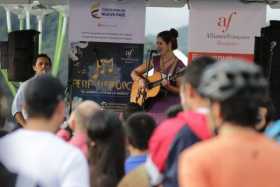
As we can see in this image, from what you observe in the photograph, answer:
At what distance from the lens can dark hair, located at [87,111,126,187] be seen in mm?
2979

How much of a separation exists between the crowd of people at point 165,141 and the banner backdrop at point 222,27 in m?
3.21

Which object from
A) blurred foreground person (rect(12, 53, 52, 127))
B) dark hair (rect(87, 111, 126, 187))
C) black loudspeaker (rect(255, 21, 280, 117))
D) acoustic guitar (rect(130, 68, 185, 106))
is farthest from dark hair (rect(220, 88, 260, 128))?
black loudspeaker (rect(255, 21, 280, 117))

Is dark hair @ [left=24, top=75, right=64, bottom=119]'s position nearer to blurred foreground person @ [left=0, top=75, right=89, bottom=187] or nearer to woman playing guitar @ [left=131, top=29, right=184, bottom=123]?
blurred foreground person @ [left=0, top=75, right=89, bottom=187]

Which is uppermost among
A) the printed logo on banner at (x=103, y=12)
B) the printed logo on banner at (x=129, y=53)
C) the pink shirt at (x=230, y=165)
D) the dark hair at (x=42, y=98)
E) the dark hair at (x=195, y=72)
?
the printed logo on banner at (x=103, y=12)

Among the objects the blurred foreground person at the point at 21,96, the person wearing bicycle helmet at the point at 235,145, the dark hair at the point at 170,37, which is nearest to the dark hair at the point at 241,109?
the person wearing bicycle helmet at the point at 235,145

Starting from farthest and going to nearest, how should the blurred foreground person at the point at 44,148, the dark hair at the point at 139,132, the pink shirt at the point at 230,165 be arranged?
the dark hair at the point at 139,132
the blurred foreground person at the point at 44,148
the pink shirt at the point at 230,165

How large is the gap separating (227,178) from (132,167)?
1.27 m

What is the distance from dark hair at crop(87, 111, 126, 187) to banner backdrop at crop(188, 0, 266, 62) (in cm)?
419

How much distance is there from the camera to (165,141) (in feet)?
8.32

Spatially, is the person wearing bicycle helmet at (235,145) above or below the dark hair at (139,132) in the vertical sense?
above

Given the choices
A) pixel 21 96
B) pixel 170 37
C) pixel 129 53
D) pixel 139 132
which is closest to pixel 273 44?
pixel 170 37

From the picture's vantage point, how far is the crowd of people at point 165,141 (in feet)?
6.23

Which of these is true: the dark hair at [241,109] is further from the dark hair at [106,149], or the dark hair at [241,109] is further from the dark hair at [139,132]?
the dark hair at [139,132]

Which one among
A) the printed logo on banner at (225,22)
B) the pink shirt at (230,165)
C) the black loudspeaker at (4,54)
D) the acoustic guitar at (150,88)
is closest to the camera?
the pink shirt at (230,165)
